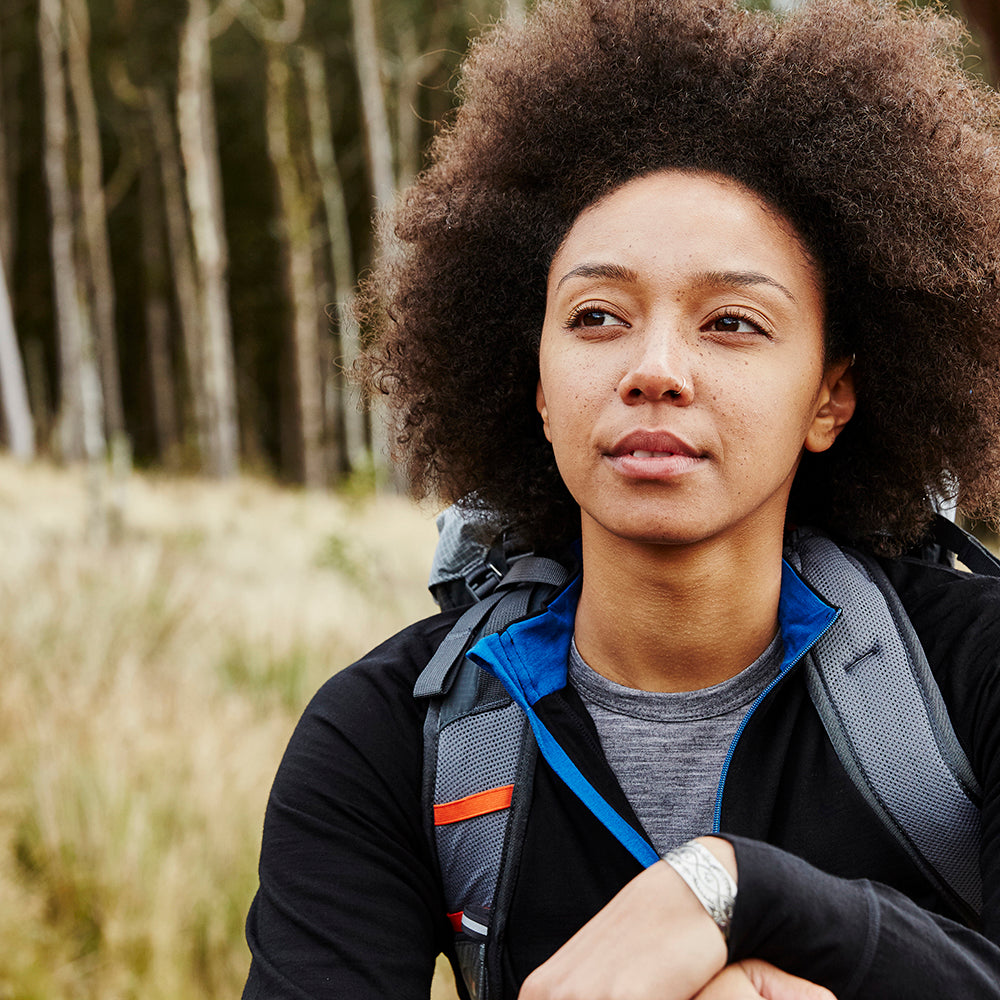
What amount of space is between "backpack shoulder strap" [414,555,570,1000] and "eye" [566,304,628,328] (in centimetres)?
65

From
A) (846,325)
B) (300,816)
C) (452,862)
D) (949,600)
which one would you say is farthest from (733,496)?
(300,816)

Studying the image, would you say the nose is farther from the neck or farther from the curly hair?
the curly hair

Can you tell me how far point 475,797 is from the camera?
1.85 metres

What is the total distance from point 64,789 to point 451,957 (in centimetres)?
240

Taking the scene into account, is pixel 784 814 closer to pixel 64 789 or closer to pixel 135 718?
pixel 64 789

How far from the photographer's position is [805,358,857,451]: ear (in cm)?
219

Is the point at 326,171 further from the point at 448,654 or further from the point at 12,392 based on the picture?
the point at 448,654

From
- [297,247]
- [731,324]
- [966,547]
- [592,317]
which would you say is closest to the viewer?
[731,324]

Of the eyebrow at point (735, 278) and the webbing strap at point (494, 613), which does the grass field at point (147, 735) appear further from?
the eyebrow at point (735, 278)

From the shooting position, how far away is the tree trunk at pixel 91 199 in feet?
30.1

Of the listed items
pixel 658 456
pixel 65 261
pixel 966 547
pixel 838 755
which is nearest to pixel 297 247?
pixel 65 261

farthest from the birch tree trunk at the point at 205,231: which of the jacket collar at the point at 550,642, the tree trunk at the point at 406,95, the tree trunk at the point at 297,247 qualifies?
the jacket collar at the point at 550,642

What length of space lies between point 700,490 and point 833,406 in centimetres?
51

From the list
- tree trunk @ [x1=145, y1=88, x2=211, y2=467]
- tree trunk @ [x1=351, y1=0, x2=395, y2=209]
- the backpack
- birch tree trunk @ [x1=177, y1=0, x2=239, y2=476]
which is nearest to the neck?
the backpack
